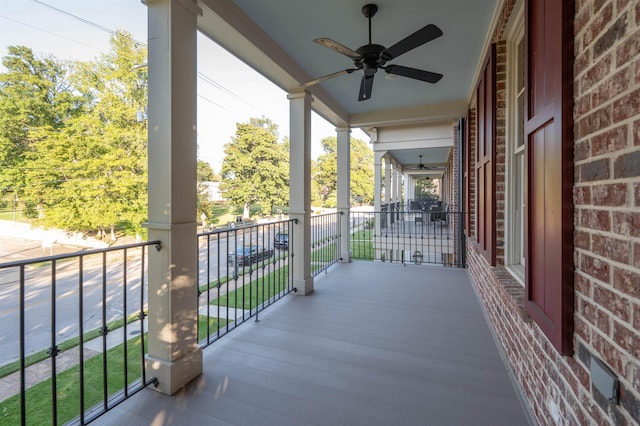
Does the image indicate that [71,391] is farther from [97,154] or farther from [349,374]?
[97,154]

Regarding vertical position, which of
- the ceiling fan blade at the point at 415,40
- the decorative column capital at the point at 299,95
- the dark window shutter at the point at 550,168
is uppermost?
the decorative column capital at the point at 299,95

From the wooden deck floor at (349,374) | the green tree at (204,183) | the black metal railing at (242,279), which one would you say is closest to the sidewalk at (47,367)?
the black metal railing at (242,279)

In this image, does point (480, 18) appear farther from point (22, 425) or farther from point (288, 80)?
point (22, 425)

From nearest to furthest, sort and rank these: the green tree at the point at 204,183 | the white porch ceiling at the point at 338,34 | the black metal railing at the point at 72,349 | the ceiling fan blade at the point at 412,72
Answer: the black metal railing at the point at 72,349, the white porch ceiling at the point at 338,34, the ceiling fan blade at the point at 412,72, the green tree at the point at 204,183

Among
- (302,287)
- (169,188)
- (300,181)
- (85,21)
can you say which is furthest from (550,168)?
(85,21)

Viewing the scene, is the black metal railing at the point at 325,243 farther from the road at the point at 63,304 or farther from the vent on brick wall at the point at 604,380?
the vent on brick wall at the point at 604,380

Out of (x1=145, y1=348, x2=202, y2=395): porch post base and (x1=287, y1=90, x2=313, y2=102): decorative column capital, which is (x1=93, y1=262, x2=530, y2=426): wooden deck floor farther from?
(x1=287, y1=90, x2=313, y2=102): decorative column capital

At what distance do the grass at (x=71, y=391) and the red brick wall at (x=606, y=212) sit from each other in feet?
7.41

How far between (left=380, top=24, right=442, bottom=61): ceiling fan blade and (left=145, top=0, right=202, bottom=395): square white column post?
152 centimetres

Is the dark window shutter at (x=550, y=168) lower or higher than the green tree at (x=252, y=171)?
lower

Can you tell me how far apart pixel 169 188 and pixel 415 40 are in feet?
6.83

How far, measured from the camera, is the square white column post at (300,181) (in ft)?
12.2

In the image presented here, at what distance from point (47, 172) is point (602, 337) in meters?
12.4

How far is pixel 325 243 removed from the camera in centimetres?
530
